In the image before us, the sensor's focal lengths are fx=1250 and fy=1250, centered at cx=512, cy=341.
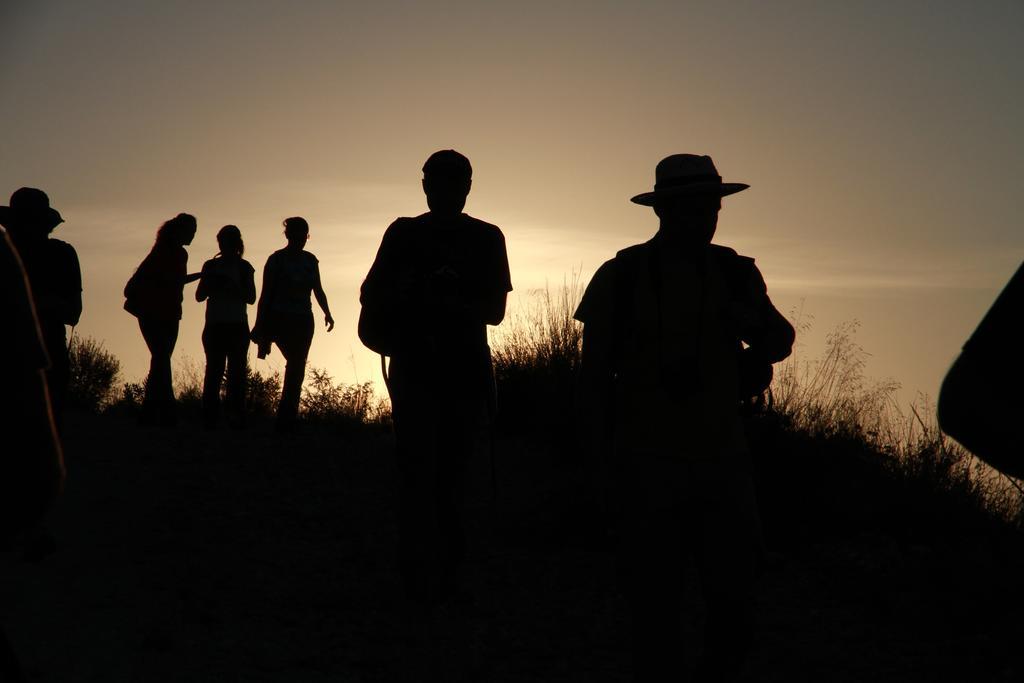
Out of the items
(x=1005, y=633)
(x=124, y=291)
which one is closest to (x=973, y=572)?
(x=1005, y=633)

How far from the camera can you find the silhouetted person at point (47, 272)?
6918mm

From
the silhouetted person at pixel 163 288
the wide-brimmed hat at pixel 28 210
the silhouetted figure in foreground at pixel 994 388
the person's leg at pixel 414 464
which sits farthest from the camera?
the silhouetted person at pixel 163 288

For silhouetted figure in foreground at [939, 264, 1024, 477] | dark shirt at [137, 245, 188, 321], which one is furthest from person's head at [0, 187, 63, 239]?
silhouetted figure in foreground at [939, 264, 1024, 477]

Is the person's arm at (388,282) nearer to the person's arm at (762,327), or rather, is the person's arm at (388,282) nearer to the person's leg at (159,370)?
the person's arm at (762,327)

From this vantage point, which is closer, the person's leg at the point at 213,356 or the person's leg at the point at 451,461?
the person's leg at the point at 451,461

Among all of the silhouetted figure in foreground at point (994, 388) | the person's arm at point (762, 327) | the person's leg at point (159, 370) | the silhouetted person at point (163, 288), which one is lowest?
the silhouetted figure in foreground at point (994, 388)

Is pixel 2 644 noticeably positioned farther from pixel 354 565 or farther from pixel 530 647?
pixel 354 565

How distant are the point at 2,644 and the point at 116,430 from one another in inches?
421

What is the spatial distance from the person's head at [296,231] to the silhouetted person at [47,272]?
500 centimetres

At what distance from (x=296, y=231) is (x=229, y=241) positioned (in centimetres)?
76

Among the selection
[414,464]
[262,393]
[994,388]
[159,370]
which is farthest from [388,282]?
[262,393]

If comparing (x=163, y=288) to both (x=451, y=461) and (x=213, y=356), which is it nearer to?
(x=213, y=356)

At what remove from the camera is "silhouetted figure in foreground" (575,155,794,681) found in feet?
13.7

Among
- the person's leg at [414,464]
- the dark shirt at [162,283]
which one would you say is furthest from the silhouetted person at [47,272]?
the dark shirt at [162,283]
